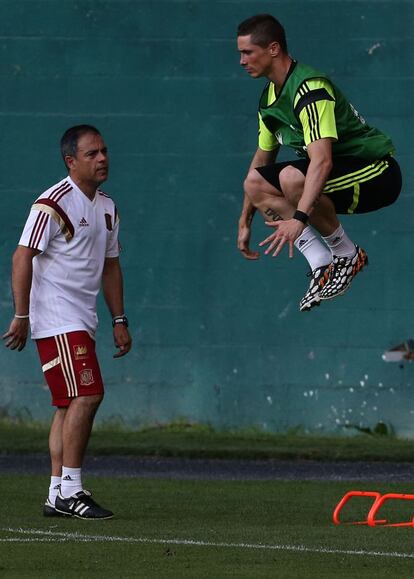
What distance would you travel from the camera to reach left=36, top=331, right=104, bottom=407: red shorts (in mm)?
8719

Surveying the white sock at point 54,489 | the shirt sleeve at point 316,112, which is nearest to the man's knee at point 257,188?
the shirt sleeve at point 316,112

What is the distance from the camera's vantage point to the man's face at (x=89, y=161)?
28.8ft

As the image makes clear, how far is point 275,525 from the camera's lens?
8250 mm

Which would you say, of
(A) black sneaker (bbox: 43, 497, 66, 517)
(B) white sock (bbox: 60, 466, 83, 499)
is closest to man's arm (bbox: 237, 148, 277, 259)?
(B) white sock (bbox: 60, 466, 83, 499)

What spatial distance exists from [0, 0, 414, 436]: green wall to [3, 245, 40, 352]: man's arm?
4.76m

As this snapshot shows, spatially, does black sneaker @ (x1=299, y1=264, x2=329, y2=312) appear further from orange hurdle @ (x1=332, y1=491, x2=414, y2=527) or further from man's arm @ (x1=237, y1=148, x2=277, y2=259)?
orange hurdle @ (x1=332, y1=491, x2=414, y2=527)

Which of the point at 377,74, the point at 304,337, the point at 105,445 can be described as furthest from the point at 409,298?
the point at 105,445

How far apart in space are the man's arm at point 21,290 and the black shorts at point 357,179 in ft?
4.58

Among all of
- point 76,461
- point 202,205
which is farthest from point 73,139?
point 202,205

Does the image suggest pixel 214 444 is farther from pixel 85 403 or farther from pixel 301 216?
pixel 301 216

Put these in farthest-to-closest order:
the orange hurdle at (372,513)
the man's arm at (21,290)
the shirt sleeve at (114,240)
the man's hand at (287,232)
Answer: the shirt sleeve at (114,240) < the man's arm at (21,290) < the orange hurdle at (372,513) < the man's hand at (287,232)

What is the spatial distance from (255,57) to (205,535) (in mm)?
2407

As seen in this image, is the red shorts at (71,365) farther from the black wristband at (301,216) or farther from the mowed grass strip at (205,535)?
the black wristband at (301,216)

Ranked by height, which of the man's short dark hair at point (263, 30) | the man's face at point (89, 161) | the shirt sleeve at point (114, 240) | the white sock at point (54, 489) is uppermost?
the man's short dark hair at point (263, 30)
